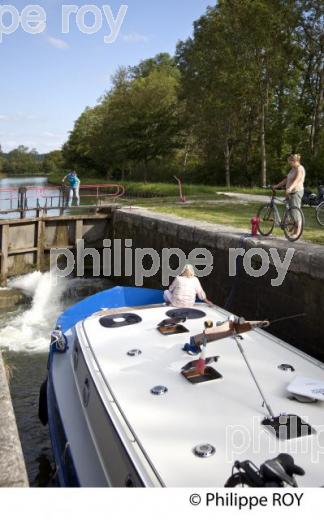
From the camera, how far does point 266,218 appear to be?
9648 mm

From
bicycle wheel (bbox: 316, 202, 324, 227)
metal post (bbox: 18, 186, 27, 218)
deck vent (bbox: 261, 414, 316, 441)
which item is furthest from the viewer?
metal post (bbox: 18, 186, 27, 218)

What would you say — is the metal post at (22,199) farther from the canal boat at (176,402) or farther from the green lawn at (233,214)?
the canal boat at (176,402)

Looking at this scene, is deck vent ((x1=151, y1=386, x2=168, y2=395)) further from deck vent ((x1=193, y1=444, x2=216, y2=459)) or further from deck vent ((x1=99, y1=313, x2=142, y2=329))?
deck vent ((x1=99, y1=313, x2=142, y2=329))

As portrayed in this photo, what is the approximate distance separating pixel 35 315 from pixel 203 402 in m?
9.12

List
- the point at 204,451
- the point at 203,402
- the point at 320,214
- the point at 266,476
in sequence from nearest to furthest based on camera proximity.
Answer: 1. the point at 266,476
2. the point at 204,451
3. the point at 203,402
4. the point at 320,214

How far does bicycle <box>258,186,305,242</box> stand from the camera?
8.67 metres

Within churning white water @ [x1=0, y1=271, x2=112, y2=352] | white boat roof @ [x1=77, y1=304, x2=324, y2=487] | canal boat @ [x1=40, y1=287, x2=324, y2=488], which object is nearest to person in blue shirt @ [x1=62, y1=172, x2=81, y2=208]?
churning white water @ [x1=0, y1=271, x2=112, y2=352]

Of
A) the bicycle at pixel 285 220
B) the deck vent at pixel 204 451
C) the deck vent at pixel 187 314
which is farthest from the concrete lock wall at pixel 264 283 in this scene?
the deck vent at pixel 204 451

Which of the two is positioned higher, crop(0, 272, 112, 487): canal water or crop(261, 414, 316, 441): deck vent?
crop(261, 414, 316, 441): deck vent

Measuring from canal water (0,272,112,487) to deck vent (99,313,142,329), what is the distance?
1961mm

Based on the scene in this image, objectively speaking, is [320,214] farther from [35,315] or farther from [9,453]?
[9,453]

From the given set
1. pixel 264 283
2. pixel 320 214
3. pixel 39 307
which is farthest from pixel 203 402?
pixel 39 307

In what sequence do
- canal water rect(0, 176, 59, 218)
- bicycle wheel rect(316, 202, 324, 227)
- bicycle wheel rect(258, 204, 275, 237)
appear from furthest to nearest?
1. canal water rect(0, 176, 59, 218)
2. bicycle wheel rect(316, 202, 324, 227)
3. bicycle wheel rect(258, 204, 275, 237)

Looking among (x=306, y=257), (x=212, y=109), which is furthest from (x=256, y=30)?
(x=306, y=257)
